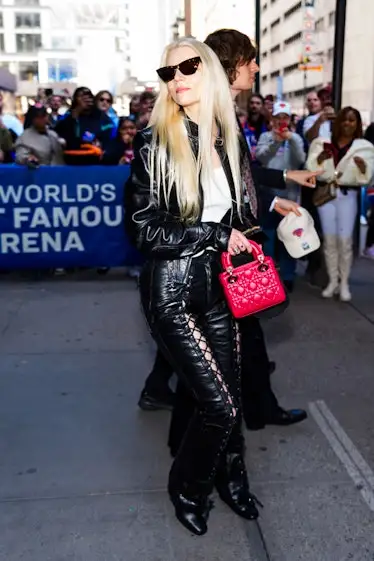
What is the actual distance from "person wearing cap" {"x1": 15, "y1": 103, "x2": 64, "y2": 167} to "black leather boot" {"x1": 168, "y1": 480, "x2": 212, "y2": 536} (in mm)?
5398

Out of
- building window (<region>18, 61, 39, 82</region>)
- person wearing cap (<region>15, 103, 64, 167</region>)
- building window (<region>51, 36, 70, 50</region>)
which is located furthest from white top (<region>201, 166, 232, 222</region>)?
building window (<region>51, 36, 70, 50</region>)

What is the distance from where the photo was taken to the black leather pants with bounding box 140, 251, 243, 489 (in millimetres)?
2674

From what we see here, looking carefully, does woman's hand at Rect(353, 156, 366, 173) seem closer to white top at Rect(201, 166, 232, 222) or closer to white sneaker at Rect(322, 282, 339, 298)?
white sneaker at Rect(322, 282, 339, 298)

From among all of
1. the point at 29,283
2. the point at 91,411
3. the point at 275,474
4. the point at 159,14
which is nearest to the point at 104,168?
the point at 29,283

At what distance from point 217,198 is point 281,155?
4.30m

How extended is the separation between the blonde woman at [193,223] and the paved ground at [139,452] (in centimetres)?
47

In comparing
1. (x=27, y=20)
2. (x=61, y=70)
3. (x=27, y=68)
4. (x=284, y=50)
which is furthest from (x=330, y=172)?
(x=27, y=20)

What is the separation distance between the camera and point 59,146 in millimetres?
8070

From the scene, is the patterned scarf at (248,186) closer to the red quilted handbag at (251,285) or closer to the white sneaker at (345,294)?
the red quilted handbag at (251,285)

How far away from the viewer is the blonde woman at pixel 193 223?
8.58ft

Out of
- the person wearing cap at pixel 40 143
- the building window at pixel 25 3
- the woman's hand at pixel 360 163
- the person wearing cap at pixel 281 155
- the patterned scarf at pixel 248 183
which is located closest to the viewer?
the patterned scarf at pixel 248 183

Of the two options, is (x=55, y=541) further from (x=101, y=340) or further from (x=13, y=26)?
(x=13, y=26)

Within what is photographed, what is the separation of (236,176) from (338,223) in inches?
162

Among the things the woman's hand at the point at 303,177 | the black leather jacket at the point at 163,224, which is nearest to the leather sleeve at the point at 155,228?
the black leather jacket at the point at 163,224
